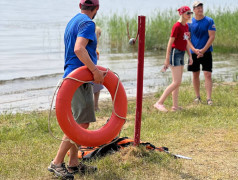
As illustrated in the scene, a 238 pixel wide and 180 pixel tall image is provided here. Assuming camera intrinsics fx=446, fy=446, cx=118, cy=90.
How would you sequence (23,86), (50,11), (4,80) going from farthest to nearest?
(50,11)
(4,80)
(23,86)

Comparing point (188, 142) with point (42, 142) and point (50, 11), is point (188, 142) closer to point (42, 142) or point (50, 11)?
point (42, 142)

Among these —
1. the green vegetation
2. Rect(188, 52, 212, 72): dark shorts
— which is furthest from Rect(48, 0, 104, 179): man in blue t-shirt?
the green vegetation

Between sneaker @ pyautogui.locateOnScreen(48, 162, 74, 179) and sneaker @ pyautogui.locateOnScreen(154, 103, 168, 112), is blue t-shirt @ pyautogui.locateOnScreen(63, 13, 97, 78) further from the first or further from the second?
sneaker @ pyautogui.locateOnScreen(154, 103, 168, 112)

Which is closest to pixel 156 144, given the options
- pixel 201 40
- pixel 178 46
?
pixel 178 46

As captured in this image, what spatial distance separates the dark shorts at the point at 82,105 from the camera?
12.4 ft

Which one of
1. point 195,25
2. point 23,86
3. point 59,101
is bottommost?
point 23,86

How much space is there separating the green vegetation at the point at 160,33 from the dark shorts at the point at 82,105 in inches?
421

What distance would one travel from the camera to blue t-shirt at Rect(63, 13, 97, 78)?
3.60 m

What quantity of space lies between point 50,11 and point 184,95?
2154 cm

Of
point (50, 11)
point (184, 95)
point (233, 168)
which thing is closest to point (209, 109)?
point (184, 95)

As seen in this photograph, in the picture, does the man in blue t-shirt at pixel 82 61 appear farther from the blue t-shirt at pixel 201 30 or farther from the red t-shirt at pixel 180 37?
the blue t-shirt at pixel 201 30

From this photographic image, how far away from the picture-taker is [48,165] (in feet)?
13.9

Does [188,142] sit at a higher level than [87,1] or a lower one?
lower

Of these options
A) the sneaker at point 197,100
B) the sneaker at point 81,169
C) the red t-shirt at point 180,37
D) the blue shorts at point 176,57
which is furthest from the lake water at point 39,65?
the sneaker at point 81,169
